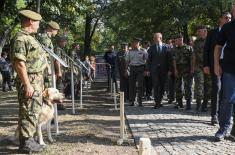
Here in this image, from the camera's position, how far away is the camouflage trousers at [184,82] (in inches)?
532

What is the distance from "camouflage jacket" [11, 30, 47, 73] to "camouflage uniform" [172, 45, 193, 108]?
6.47 meters

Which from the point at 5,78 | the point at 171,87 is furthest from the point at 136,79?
the point at 5,78

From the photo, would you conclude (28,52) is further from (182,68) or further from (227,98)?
(182,68)

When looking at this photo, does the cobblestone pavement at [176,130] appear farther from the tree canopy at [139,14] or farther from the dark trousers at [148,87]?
the tree canopy at [139,14]

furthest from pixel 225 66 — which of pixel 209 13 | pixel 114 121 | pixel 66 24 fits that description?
pixel 66 24

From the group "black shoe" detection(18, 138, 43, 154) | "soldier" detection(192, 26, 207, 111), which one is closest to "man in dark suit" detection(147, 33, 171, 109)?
"soldier" detection(192, 26, 207, 111)

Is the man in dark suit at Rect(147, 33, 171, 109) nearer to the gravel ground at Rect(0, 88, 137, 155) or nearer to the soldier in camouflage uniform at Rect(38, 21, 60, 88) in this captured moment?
the gravel ground at Rect(0, 88, 137, 155)

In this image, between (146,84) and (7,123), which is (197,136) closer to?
(7,123)

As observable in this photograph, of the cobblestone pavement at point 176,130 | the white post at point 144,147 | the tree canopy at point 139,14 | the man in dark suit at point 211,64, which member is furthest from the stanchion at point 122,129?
the tree canopy at point 139,14

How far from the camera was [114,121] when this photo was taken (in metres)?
11.9

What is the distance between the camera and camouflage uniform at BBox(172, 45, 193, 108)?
13641 mm

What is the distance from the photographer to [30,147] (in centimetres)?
779

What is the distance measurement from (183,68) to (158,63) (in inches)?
36.0

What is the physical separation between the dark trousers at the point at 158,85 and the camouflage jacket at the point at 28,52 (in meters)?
6.75
